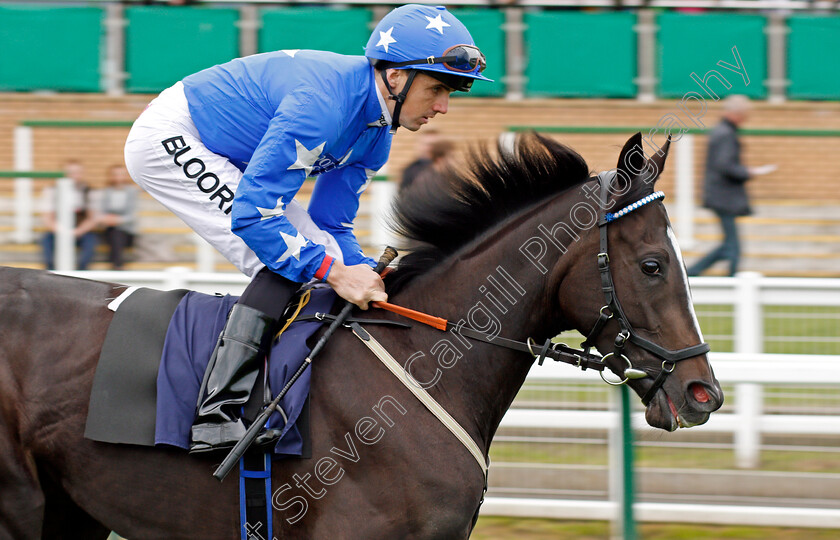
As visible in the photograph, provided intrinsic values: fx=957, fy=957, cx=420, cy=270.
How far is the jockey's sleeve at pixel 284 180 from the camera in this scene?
2.56 meters

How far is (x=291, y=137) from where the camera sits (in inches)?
101

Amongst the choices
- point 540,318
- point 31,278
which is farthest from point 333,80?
point 31,278

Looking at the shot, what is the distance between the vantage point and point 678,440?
13.4ft

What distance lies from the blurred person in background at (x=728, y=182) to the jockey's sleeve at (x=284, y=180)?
13.7 ft

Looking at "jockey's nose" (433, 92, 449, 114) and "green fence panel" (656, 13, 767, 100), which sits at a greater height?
"green fence panel" (656, 13, 767, 100)

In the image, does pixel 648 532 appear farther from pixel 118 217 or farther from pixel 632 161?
pixel 118 217

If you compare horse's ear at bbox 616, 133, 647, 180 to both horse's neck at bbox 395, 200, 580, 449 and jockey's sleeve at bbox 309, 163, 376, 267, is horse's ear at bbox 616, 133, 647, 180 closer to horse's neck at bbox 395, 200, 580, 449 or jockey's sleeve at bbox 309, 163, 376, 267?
horse's neck at bbox 395, 200, 580, 449

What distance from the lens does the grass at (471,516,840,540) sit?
13.1 ft

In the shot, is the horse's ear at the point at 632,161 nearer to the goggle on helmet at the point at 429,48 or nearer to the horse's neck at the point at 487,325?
the horse's neck at the point at 487,325

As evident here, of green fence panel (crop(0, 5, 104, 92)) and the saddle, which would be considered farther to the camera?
green fence panel (crop(0, 5, 104, 92))

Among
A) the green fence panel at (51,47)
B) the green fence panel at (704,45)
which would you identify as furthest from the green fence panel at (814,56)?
the green fence panel at (51,47)

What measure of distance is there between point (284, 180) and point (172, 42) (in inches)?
403

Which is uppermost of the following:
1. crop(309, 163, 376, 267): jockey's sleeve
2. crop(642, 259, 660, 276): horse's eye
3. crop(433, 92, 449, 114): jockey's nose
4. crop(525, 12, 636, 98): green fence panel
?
crop(525, 12, 636, 98): green fence panel

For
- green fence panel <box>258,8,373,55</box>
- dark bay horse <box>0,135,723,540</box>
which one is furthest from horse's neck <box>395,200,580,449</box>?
green fence panel <box>258,8,373,55</box>
